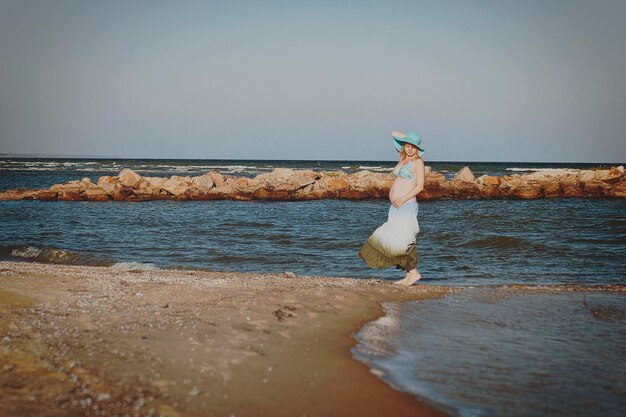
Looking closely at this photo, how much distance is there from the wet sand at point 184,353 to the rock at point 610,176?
28846 mm

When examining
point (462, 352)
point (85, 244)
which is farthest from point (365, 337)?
point (85, 244)

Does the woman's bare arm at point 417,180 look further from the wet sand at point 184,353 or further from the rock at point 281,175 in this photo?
the rock at point 281,175

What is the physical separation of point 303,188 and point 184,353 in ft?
84.3

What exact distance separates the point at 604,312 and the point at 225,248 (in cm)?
883

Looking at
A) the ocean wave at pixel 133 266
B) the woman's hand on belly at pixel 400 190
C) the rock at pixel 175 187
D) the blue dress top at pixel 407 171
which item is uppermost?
the blue dress top at pixel 407 171

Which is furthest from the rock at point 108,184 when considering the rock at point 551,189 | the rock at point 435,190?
the rock at point 551,189

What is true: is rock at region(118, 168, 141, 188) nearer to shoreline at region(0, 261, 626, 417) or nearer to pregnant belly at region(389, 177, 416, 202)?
shoreline at region(0, 261, 626, 417)

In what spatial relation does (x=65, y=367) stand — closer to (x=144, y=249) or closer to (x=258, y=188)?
(x=144, y=249)

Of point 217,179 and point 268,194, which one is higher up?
point 217,179

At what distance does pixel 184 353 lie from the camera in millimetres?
4172

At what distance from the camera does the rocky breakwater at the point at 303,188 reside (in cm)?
2803

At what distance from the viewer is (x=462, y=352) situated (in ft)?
15.2

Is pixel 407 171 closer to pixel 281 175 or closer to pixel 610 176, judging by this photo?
pixel 281 175

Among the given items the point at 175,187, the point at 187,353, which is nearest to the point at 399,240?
the point at 187,353
